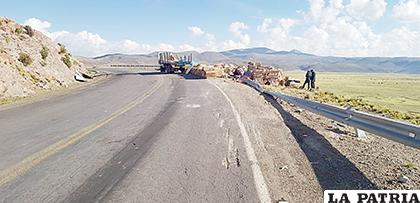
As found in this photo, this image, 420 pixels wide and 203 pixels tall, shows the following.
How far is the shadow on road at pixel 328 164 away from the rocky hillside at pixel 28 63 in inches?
569

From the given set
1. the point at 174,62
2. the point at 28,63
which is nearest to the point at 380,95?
the point at 174,62

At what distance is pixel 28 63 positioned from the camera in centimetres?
2344

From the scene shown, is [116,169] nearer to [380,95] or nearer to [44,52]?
[44,52]

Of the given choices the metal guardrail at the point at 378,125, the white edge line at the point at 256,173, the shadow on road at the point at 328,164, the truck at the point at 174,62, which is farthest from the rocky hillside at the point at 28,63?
the metal guardrail at the point at 378,125

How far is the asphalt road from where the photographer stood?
5086 millimetres

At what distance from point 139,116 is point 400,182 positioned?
757cm

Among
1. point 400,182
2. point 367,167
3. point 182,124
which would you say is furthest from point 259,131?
point 400,182

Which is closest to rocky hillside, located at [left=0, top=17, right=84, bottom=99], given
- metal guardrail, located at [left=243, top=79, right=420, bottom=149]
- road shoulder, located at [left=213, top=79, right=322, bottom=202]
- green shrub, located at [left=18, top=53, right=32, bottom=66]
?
green shrub, located at [left=18, top=53, right=32, bottom=66]

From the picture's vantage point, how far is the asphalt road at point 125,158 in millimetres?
5086

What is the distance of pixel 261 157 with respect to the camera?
6.88 metres

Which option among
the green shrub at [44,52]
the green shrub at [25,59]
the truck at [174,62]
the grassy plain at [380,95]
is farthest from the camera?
the truck at [174,62]

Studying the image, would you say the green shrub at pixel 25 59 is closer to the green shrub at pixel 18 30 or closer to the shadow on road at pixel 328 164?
the green shrub at pixel 18 30

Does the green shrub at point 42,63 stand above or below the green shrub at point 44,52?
below

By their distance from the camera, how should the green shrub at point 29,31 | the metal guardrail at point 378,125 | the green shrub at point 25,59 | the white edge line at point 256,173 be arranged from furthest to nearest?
the green shrub at point 29,31 → the green shrub at point 25,59 → the metal guardrail at point 378,125 → the white edge line at point 256,173
